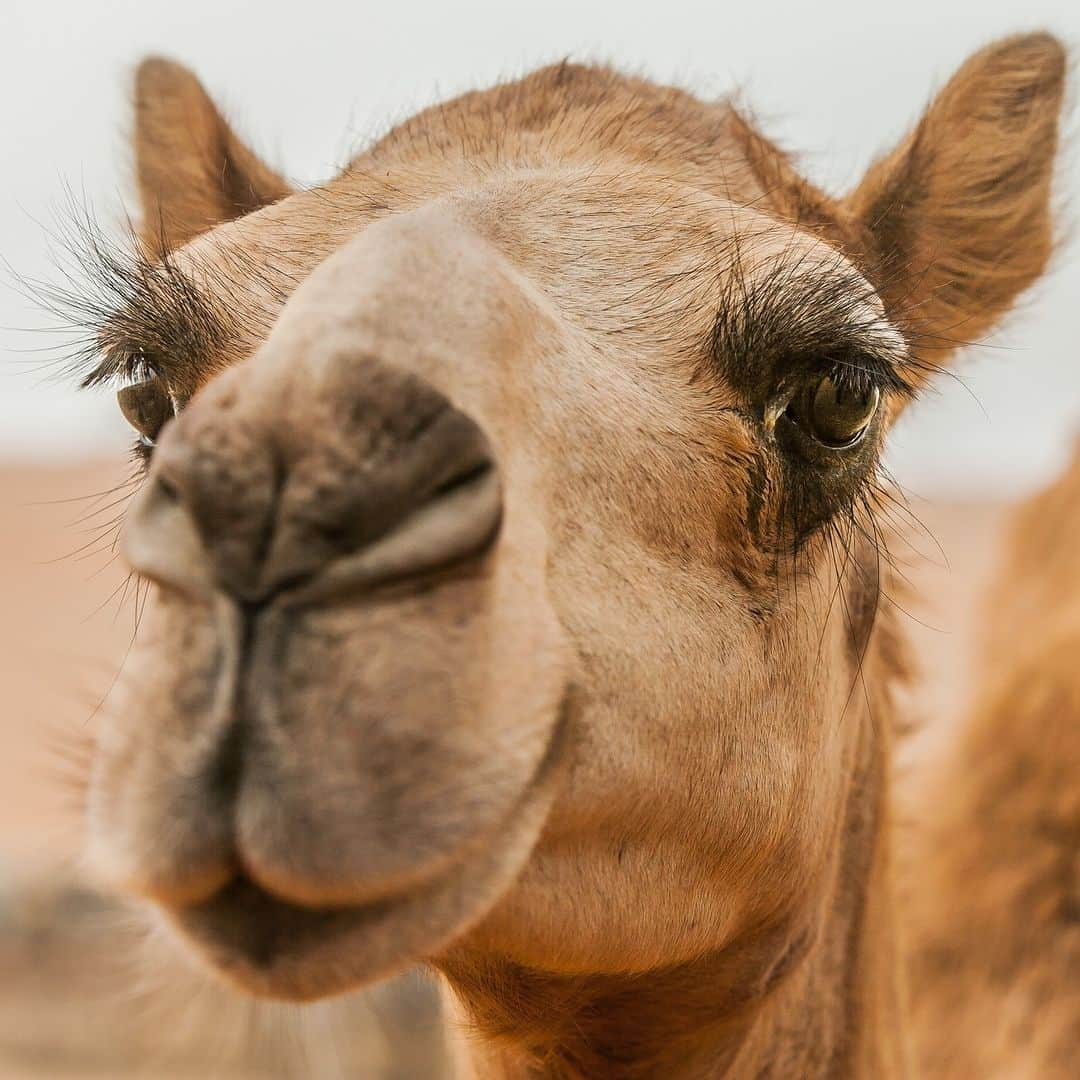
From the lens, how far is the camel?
1.81m

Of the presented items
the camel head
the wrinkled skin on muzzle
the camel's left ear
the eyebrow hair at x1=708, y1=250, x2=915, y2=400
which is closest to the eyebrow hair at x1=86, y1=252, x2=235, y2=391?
the camel head

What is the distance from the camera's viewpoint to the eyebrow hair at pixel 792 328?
272 cm

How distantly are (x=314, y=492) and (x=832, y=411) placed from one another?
131 cm

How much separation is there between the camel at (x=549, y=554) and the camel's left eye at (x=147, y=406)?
1cm

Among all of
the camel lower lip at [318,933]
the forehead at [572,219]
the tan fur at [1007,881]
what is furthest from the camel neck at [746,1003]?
the forehead at [572,219]

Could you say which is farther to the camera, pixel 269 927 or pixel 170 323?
pixel 170 323

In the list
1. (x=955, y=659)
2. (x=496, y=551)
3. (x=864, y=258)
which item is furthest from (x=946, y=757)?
(x=955, y=659)

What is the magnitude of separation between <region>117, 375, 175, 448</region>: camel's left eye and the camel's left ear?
177cm

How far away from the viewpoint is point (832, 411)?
277 cm

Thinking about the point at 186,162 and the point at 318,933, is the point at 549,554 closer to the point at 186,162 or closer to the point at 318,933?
the point at 318,933

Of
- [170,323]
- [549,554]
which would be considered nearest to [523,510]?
[549,554]

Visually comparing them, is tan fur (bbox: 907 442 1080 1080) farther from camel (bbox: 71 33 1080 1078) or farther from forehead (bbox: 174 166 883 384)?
forehead (bbox: 174 166 883 384)

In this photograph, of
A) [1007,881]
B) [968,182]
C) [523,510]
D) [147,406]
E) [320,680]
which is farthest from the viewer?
[1007,881]

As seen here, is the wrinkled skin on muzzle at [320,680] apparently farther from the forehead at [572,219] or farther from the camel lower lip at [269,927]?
the forehead at [572,219]
